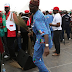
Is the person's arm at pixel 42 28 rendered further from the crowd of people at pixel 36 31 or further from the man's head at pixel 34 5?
the man's head at pixel 34 5

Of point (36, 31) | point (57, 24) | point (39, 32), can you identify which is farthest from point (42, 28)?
point (57, 24)

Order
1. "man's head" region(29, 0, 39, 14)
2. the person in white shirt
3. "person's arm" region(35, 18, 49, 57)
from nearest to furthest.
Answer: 1. "person's arm" region(35, 18, 49, 57)
2. "man's head" region(29, 0, 39, 14)
3. the person in white shirt

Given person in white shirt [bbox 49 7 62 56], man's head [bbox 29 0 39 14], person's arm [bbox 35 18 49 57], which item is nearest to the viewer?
person's arm [bbox 35 18 49 57]

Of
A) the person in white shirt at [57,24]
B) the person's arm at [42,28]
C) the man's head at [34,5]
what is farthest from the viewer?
the person in white shirt at [57,24]

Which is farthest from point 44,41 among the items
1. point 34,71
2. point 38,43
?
point 34,71

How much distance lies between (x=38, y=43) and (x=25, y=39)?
9.05 ft

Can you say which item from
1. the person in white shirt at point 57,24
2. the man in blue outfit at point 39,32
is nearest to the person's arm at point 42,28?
the man in blue outfit at point 39,32

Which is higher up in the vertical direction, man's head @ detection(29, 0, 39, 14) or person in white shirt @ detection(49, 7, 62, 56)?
man's head @ detection(29, 0, 39, 14)

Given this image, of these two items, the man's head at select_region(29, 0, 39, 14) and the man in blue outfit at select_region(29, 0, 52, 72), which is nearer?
the man in blue outfit at select_region(29, 0, 52, 72)

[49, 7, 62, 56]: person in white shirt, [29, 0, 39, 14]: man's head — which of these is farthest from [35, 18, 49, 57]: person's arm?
[49, 7, 62, 56]: person in white shirt

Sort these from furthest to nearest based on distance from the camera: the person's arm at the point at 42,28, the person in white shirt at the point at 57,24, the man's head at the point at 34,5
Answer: the person in white shirt at the point at 57,24, the man's head at the point at 34,5, the person's arm at the point at 42,28

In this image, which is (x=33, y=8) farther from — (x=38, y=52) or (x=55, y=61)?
(x=55, y=61)

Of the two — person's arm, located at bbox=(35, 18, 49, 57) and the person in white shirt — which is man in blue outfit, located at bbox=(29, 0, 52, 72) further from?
the person in white shirt

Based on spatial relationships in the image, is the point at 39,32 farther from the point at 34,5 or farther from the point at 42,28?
the point at 34,5
